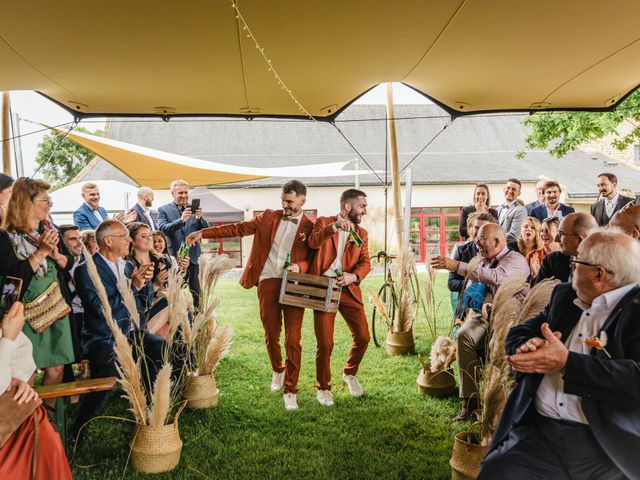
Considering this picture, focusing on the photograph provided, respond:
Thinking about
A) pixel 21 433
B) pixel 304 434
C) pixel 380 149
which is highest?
pixel 380 149

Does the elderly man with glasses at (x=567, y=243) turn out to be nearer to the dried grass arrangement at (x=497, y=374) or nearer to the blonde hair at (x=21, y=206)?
the dried grass arrangement at (x=497, y=374)

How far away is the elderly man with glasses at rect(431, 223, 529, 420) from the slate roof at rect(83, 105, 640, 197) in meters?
16.5

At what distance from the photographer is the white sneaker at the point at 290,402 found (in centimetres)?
424

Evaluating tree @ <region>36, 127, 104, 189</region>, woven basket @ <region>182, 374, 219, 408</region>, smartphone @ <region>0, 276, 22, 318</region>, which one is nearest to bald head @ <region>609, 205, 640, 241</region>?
woven basket @ <region>182, 374, 219, 408</region>

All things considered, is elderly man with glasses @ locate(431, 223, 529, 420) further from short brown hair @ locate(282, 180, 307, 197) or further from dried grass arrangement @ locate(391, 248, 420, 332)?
dried grass arrangement @ locate(391, 248, 420, 332)

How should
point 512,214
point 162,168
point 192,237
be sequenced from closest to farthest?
point 192,237 < point 512,214 < point 162,168

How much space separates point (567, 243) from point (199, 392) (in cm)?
283

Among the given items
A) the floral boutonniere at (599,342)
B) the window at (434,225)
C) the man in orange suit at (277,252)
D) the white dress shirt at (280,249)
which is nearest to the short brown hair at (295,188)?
the man in orange suit at (277,252)

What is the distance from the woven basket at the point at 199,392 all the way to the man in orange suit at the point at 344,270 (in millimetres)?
866

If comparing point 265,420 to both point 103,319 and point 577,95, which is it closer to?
point 103,319

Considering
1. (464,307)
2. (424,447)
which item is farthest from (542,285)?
(464,307)

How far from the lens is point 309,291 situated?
14.1 ft

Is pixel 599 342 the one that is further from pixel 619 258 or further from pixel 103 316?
pixel 103 316

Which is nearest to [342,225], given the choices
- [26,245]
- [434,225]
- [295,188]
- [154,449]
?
[295,188]
